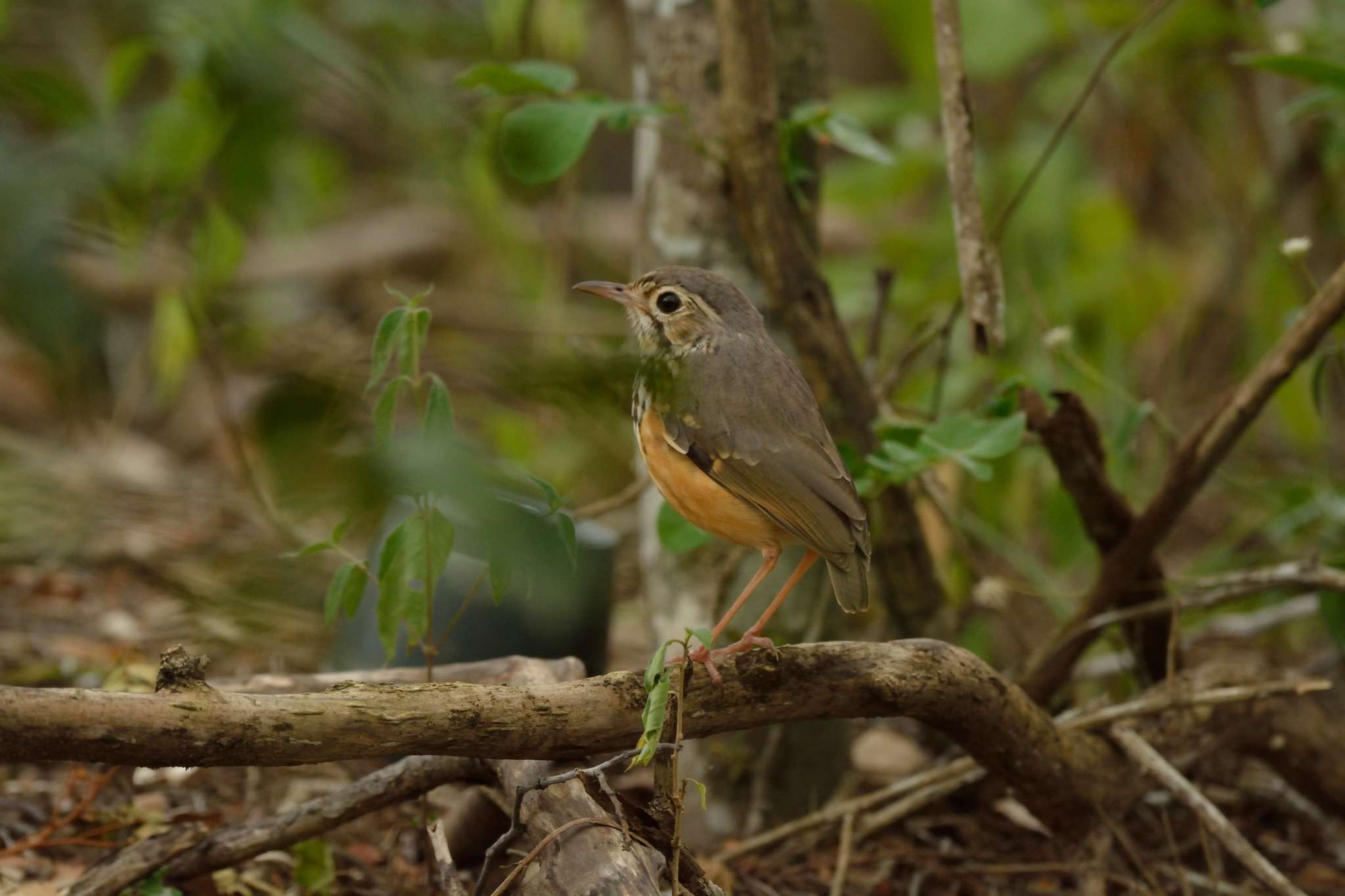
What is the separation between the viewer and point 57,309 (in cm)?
72

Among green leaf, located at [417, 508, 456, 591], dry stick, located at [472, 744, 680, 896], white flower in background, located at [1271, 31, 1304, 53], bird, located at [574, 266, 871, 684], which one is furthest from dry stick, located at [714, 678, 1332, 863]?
white flower in background, located at [1271, 31, 1304, 53]

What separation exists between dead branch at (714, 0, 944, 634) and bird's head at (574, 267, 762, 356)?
1.53ft

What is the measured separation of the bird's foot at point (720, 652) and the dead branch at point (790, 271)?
125cm

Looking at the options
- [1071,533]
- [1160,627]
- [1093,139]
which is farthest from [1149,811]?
[1093,139]

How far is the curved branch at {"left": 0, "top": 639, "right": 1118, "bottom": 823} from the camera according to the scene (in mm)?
2135

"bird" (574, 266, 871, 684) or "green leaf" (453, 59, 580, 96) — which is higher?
"green leaf" (453, 59, 580, 96)

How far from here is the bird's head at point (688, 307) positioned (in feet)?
11.3

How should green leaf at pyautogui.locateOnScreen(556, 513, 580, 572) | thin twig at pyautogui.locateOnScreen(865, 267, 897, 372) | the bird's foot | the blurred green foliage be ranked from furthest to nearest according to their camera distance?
thin twig at pyautogui.locateOnScreen(865, 267, 897, 372)
the bird's foot
green leaf at pyautogui.locateOnScreen(556, 513, 580, 572)
the blurred green foliage

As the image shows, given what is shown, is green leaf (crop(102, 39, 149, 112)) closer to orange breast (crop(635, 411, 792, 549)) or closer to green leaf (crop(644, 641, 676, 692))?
green leaf (crop(644, 641, 676, 692))

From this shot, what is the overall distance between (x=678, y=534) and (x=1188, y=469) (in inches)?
57.1

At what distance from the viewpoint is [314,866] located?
11.2 feet

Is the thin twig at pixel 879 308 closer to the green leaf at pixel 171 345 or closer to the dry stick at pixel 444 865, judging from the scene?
the green leaf at pixel 171 345

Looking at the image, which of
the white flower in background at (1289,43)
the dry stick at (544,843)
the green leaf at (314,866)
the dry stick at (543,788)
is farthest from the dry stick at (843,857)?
the white flower in background at (1289,43)

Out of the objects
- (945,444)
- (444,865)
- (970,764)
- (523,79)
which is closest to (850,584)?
(945,444)
